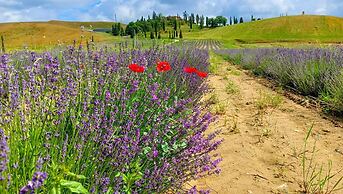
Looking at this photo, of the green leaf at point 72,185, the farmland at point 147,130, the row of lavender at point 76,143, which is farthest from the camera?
the farmland at point 147,130

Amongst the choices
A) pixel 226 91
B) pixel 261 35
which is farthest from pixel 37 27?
pixel 226 91

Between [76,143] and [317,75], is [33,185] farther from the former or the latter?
[317,75]

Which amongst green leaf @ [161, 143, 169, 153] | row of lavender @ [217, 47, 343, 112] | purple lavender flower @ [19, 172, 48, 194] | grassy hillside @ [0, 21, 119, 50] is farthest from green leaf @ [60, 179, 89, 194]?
row of lavender @ [217, 47, 343, 112]

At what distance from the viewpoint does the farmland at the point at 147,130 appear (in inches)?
57.3

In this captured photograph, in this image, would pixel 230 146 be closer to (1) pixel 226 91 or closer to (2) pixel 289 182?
(2) pixel 289 182

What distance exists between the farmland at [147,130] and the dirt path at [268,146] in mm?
11

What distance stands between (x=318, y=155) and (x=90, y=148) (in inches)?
97.4

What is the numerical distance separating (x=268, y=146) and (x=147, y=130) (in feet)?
5.70

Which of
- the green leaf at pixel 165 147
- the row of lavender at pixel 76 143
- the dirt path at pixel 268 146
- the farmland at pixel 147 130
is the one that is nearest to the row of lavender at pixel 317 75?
the farmland at pixel 147 130

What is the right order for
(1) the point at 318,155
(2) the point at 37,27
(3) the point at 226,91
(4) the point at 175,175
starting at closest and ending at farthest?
(4) the point at 175,175, (1) the point at 318,155, (3) the point at 226,91, (2) the point at 37,27

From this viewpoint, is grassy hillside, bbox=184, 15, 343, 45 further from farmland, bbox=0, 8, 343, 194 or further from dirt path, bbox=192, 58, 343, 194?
farmland, bbox=0, 8, 343, 194

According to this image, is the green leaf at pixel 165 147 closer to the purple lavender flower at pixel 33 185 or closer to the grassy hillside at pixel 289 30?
the purple lavender flower at pixel 33 185

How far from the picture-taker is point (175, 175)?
1.89 metres

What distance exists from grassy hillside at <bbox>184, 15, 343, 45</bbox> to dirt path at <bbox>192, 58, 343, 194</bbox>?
6540cm
